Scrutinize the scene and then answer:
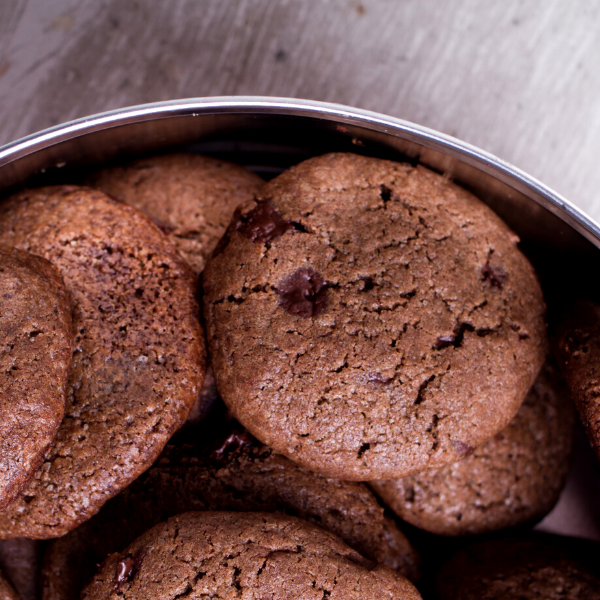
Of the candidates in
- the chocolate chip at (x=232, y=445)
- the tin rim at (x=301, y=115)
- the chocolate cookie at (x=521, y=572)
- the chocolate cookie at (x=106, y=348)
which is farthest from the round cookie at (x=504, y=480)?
the chocolate cookie at (x=106, y=348)

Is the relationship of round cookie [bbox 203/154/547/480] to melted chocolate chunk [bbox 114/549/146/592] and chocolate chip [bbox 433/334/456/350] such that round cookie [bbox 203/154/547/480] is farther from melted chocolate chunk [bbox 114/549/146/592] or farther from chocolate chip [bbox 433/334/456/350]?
melted chocolate chunk [bbox 114/549/146/592]

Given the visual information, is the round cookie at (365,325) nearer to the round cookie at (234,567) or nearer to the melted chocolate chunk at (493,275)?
the melted chocolate chunk at (493,275)

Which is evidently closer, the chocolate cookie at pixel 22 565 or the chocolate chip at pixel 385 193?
the chocolate chip at pixel 385 193

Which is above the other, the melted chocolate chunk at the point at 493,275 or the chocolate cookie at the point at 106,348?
the melted chocolate chunk at the point at 493,275

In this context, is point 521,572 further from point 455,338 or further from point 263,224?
point 263,224

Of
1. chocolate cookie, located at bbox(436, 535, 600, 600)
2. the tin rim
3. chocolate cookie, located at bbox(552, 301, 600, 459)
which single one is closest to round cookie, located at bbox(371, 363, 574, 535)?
chocolate cookie, located at bbox(436, 535, 600, 600)
